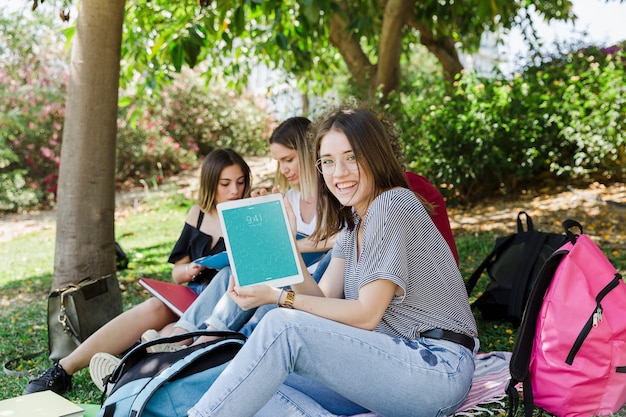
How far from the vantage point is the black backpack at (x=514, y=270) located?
3748 millimetres

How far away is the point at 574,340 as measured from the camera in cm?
251

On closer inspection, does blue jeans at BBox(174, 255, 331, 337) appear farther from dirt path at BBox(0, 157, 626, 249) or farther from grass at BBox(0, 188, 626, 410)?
dirt path at BBox(0, 157, 626, 249)

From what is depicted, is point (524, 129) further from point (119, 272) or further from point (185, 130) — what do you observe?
point (185, 130)

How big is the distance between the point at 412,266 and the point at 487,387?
0.82m

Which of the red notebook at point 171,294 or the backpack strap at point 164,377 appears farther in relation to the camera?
the red notebook at point 171,294

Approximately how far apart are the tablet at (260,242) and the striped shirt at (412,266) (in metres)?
0.30

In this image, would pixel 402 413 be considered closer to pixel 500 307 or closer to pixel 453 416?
pixel 453 416

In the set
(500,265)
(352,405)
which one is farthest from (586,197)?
(352,405)

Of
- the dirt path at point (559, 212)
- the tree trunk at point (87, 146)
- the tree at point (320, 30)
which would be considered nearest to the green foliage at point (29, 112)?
the tree at point (320, 30)

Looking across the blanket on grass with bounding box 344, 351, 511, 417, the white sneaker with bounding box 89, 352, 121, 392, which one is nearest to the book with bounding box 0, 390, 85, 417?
the white sneaker with bounding box 89, 352, 121, 392

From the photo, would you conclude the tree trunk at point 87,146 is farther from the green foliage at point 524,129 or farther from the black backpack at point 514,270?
the green foliage at point 524,129

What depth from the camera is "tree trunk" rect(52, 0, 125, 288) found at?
4949 millimetres

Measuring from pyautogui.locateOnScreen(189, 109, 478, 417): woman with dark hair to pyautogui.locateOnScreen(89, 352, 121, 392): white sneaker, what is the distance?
1016 mm

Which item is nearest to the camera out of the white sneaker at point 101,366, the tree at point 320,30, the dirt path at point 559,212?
the white sneaker at point 101,366
